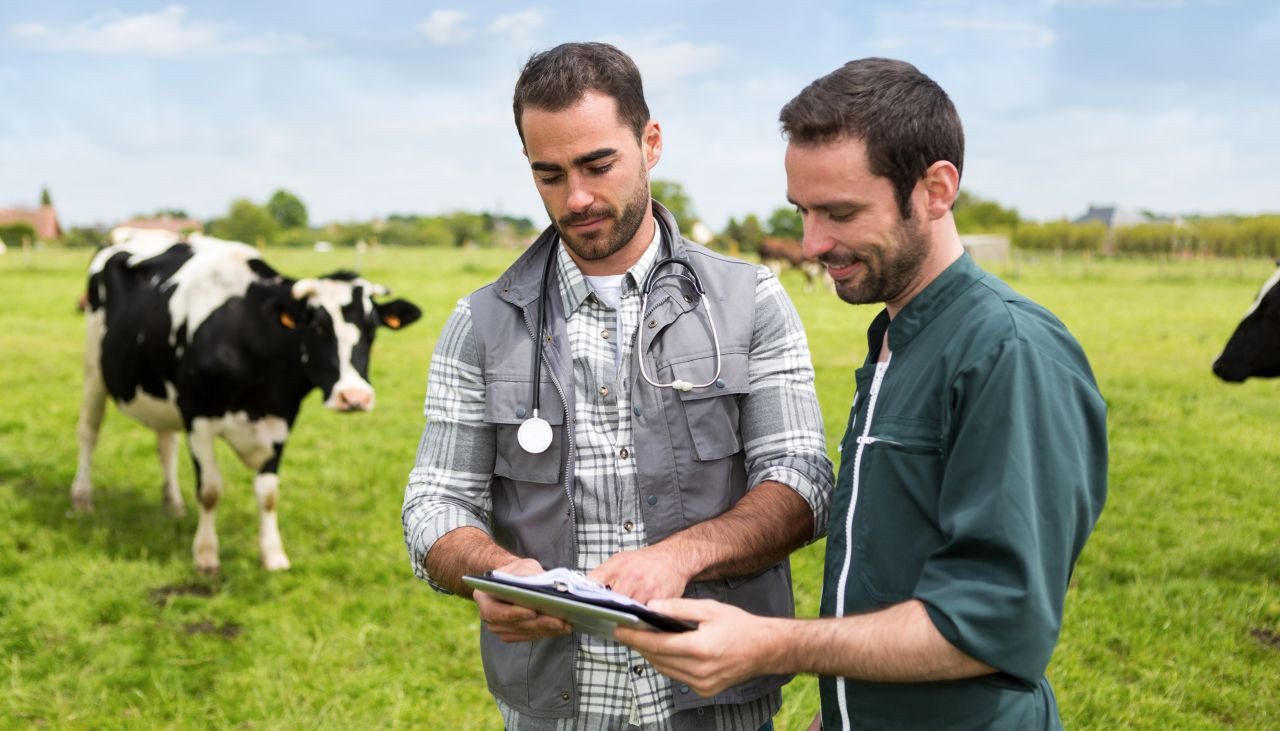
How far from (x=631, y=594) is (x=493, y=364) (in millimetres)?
637

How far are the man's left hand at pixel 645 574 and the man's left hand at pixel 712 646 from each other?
0.73ft

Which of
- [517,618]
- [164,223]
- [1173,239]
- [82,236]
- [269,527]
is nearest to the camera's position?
[517,618]

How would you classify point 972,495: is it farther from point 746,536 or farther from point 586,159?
point 586,159

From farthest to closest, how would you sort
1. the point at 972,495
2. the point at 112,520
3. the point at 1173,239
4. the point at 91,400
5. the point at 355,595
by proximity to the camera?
the point at 1173,239 < the point at 91,400 < the point at 112,520 < the point at 355,595 < the point at 972,495

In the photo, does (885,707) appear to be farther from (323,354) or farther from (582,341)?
(323,354)

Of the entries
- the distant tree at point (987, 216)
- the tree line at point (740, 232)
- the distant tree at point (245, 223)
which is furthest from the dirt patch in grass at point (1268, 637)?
the distant tree at point (987, 216)

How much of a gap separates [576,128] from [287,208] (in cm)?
10753

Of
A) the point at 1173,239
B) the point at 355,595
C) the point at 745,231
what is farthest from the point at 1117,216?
the point at 355,595

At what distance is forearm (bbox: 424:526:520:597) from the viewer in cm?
206

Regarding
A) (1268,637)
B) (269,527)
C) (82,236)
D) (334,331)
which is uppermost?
(82,236)

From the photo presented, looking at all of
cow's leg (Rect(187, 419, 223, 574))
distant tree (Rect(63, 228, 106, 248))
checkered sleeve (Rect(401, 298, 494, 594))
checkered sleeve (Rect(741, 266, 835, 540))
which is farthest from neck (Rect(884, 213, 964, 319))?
distant tree (Rect(63, 228, 106, 248))

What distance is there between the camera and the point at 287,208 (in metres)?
102

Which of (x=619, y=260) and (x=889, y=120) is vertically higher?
(x=889, y=120)

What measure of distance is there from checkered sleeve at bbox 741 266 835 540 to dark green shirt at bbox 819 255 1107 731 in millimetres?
278
